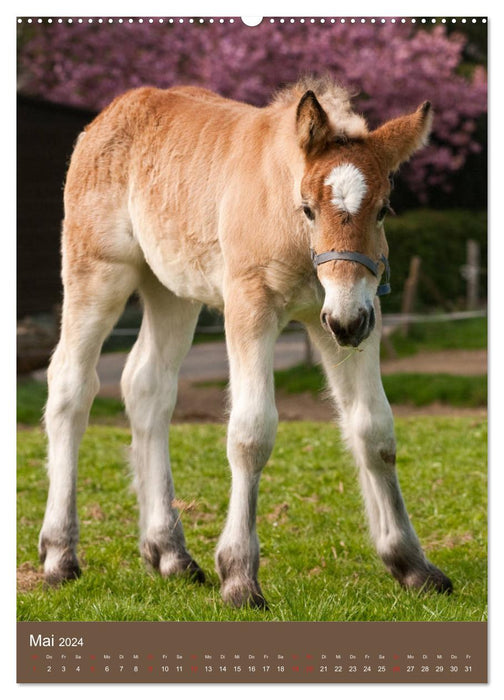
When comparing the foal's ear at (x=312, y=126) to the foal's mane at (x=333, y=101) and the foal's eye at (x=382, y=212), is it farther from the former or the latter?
the foal's eye at (x=382, y=212)

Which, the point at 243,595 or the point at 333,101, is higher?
the point at 333,101

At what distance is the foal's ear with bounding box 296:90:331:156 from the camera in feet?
12.9

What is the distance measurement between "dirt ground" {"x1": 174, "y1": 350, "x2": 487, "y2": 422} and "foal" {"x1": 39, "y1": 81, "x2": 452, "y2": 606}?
5162 mm

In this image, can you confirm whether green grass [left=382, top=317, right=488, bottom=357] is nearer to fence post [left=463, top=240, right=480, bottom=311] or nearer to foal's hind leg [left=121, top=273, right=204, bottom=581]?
fence post [left=463, top=240, right=480, bottom=311]

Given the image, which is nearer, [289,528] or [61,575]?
[61,575]

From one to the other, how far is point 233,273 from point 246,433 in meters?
0.69

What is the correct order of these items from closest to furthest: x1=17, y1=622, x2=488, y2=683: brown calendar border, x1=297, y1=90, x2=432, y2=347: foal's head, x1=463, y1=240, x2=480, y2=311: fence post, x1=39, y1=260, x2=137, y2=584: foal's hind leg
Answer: x1=17, y1=622, x2=488, y2=683: brown calendar border → x1=297, y1=90, x2=432, y2=347: foal's head → x1=39, y1=260, x2=137, y2=584: foal's hind leg → x1=463, y1=240, x2=480, y2=311: fence post

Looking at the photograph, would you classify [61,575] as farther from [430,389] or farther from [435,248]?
[435,248]

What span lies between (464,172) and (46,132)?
9.69 meters

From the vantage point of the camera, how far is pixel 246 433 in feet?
14.2

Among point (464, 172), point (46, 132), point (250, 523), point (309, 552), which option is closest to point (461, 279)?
point (464, 172)

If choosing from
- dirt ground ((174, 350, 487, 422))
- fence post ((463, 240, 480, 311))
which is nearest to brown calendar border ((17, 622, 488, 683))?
dirt ground ((174, 350, 487, 422))

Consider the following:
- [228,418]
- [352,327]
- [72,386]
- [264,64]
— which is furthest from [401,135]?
[264,64]
